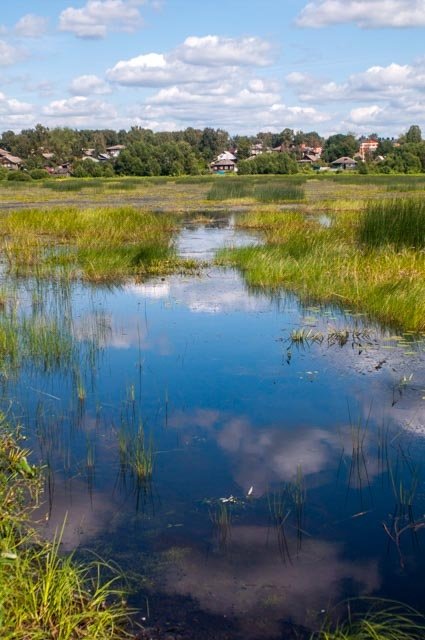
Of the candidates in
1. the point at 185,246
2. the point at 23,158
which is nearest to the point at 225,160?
the point at 23,158

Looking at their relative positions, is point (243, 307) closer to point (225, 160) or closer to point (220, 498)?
point (220, 498)

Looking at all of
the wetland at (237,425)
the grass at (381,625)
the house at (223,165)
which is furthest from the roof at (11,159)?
the grass at (381,625)

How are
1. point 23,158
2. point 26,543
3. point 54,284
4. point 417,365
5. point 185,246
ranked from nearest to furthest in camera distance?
point 26,543, point 417,365, point 54,284, point 185,246, point 23,158

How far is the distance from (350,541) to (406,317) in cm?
521

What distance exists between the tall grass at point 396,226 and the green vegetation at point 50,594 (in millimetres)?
9590

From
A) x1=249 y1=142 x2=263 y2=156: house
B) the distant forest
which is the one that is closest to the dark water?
the distant forest

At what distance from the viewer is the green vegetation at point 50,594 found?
3.09 meters

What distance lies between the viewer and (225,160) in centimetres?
12050

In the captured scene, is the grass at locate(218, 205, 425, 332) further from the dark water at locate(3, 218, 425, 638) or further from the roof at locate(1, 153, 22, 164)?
the roof at locate(1, 153, 22, 164)

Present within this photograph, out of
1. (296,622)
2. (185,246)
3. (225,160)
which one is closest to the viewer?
(296,622)

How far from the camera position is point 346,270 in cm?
1117

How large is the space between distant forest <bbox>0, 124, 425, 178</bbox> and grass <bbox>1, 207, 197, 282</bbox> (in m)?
53.1

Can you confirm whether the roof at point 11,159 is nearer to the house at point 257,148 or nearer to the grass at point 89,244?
the house at point 257,148

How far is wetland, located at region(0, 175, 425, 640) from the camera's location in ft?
12.3
